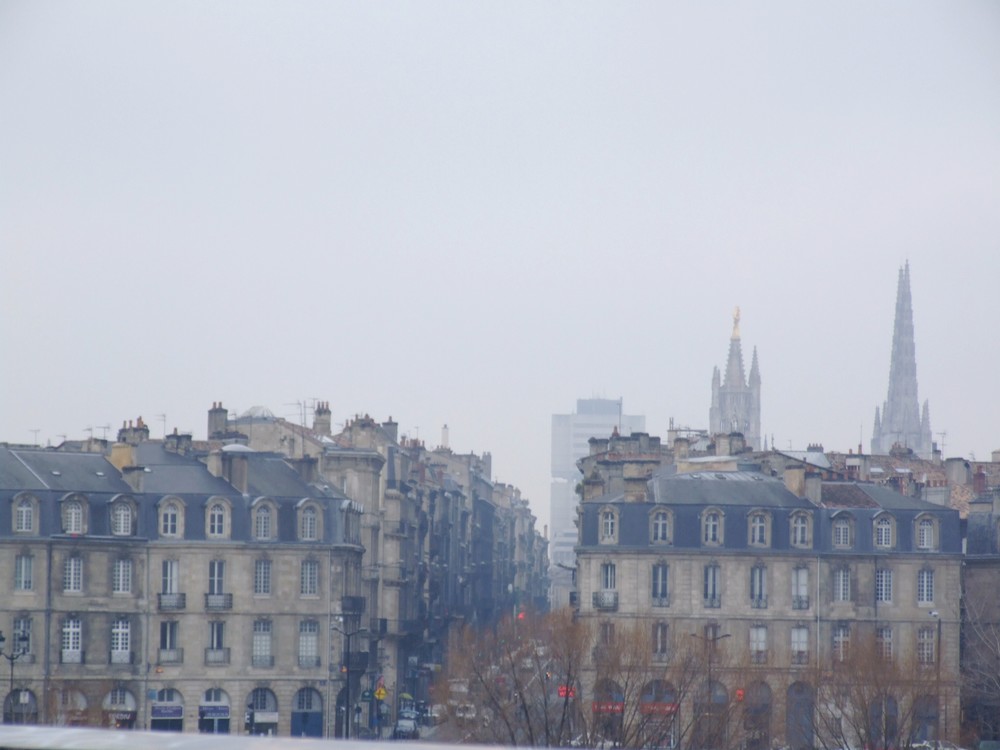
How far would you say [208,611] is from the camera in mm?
66188

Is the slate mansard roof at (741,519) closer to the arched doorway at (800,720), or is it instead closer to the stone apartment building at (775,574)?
the stone apartment building at (775,574)

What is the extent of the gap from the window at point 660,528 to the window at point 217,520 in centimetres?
1447

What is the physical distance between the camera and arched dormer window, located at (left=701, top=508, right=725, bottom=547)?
223ft

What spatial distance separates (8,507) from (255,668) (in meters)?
9.88

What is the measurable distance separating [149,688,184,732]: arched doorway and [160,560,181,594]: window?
329cm

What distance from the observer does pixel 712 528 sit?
224ft

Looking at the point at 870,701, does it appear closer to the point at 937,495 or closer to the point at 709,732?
the point at 709,732

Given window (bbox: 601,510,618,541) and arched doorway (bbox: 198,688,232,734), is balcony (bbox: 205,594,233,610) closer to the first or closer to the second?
arched doorway (bbox: 198,688,232,734)

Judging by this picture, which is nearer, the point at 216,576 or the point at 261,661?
the point at 216,576

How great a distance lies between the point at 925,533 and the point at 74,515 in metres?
28.8

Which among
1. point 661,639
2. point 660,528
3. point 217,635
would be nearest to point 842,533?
point 660,528

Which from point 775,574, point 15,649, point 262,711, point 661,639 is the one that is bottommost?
point 262,711

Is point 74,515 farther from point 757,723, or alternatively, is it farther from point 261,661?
point 757,723

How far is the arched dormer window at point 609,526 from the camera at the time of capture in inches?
2677
